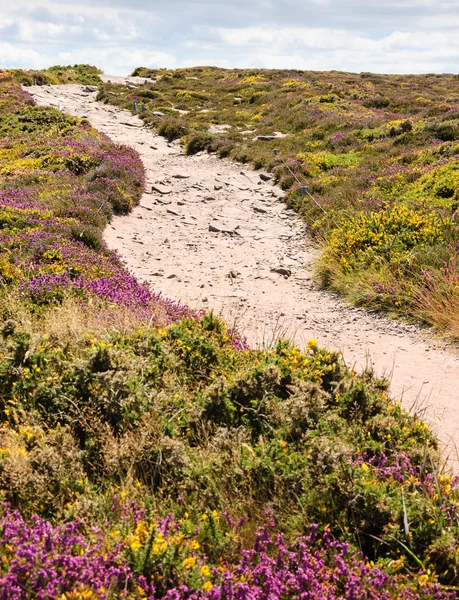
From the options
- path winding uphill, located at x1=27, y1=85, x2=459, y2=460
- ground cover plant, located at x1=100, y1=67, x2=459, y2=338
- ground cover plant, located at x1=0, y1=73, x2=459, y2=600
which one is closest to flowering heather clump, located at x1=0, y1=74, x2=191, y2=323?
path winding uphill, located at x1=27, y1=85, x2=459, y2=460

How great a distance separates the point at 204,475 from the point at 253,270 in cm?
847

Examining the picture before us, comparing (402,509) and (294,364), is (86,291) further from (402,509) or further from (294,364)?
(402,509)

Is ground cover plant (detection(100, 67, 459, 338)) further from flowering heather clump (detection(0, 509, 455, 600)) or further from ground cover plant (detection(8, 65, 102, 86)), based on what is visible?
ground cover plant (detection(8, 65, 102, 86))

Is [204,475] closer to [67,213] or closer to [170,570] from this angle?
[170,570]

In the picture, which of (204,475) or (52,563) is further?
(204,475)

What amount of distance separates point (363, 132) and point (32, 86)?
37554mm

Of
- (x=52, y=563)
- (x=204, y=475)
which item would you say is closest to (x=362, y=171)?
(x=204, y=475)

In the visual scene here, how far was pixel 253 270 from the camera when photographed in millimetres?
12430

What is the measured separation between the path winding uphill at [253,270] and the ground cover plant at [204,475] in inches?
58.0

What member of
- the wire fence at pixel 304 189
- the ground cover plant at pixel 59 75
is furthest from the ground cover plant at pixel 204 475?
the ground cover plant at pixel 59 75

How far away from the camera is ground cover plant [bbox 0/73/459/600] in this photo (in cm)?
341

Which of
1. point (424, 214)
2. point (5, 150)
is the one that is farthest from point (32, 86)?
point (424, 214)

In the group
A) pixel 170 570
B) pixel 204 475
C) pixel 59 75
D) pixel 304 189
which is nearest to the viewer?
pixel 170 570

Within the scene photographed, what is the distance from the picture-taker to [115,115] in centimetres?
3512
